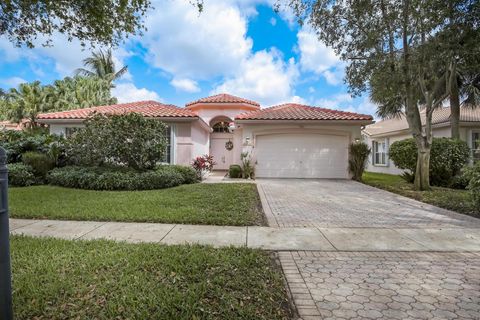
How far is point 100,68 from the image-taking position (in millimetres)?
30500

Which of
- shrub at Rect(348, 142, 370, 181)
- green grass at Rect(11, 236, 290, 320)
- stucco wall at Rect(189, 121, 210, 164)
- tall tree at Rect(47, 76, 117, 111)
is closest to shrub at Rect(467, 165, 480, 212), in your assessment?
green grass at Rect(11, 236, 290, 320)

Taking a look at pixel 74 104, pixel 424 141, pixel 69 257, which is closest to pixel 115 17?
pixel 69 257

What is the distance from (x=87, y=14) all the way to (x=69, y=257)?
5.68m

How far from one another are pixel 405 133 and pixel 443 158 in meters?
7.17

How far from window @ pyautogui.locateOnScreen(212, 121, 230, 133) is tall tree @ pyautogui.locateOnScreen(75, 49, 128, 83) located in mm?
15001

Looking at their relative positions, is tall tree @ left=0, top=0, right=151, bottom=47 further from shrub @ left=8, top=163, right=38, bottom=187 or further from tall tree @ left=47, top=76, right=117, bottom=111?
tall tree @ left=47, top=76, right=117, bottom=111

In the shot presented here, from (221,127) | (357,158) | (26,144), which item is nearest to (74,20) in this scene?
(26,144)

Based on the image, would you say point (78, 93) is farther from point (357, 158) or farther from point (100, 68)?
point (357, 158)

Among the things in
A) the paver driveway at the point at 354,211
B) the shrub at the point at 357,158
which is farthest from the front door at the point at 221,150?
the paver driveway at the point at 354,211

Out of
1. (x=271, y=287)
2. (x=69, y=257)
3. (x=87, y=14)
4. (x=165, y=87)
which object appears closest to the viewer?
(x=271, y=287)

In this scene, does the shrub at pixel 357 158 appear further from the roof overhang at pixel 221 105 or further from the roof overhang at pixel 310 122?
the roof overhang at pixel 221 105

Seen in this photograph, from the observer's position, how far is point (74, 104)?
2553cm

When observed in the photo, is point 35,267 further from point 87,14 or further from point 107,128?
point 107,128

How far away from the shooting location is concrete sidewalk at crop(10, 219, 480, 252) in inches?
192
